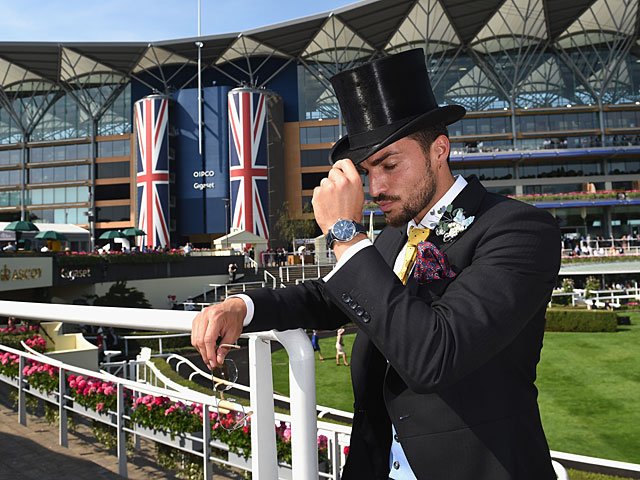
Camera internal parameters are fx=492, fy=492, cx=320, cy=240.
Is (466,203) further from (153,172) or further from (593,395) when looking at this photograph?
(153,172)

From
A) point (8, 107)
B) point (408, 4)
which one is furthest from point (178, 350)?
point (8, 107)

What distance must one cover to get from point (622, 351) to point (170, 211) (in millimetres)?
42706

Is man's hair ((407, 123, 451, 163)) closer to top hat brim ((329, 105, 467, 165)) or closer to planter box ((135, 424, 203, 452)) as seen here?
top hat brim ((329, 105, 467, 165))

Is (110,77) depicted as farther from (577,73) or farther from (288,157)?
(577,73)

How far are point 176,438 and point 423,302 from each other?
438 cm

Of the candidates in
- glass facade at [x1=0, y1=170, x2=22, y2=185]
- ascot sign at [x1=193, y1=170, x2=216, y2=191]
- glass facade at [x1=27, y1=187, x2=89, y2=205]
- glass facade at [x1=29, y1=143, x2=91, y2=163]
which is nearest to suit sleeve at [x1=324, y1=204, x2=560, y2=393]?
ascot sign at [x1=193, y1=170, x2=216, y2=191]

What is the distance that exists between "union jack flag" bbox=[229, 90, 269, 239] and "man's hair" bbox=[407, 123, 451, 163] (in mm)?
46416

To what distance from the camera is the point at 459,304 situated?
4.15 ft

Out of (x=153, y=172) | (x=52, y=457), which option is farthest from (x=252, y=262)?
(x=52, y=457)

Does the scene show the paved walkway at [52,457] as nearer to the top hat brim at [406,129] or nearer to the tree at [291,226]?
the top hat brim at [406,129]

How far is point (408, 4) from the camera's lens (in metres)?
46.2

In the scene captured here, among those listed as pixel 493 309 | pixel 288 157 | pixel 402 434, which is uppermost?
pixel 288 157

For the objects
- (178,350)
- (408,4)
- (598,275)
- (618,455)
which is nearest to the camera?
(618,455)

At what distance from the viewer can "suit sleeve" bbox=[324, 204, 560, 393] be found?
1.21 metres
